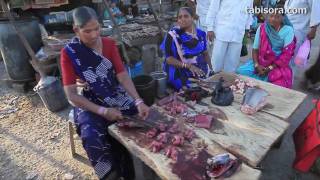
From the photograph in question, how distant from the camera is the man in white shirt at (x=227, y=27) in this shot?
14.3ft

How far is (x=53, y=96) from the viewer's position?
4387 millimetres

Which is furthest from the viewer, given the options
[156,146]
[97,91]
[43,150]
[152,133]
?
[43,150]

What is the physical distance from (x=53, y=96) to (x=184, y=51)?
215 centimetres

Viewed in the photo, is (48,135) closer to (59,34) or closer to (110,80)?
(110,80)

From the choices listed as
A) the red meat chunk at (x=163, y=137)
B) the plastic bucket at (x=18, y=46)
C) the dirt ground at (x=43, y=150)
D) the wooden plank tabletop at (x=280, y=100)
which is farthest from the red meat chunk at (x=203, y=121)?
the plastic bucket at (x=18, y=46)

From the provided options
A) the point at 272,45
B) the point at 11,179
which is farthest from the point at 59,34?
the point at 272,45

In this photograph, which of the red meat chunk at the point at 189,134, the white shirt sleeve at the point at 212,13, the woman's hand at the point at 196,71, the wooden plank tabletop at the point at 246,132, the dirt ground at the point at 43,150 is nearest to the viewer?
the wooden plank tabletop at the point at 246,132

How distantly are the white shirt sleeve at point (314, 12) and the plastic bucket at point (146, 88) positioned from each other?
2639 millimetres

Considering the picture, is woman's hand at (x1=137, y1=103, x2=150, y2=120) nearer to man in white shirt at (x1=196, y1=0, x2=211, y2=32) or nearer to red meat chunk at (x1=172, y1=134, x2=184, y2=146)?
red meat chunk at (x1=172, y1=134, x2=184, y2=146)

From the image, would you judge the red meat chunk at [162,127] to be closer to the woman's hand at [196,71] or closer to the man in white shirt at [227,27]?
the woman's hand at [196,71]

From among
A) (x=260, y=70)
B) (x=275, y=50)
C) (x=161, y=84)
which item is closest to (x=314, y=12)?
(x=275, y=50)

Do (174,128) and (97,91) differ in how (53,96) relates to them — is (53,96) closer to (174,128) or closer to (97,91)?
(97,91)

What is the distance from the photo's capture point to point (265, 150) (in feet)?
7.09

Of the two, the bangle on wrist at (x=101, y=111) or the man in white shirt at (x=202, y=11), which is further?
the man in white shirt at (x=202, y=11)
